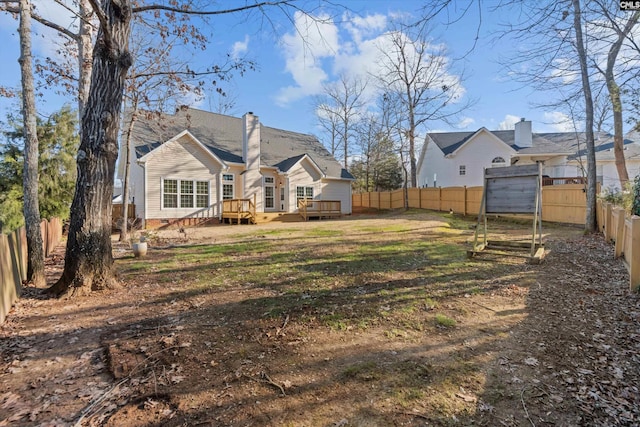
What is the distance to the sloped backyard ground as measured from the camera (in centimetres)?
237

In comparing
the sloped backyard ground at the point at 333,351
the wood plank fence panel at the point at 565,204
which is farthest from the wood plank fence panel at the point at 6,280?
the wood plank fence panel at the point at 565,204

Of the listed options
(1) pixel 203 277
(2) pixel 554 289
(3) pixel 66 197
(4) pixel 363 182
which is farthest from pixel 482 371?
(4) pixel 363 182

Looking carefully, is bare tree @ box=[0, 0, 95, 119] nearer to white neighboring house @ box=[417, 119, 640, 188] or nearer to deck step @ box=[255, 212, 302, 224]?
deck step @ box=[255, 212, 302, 224]

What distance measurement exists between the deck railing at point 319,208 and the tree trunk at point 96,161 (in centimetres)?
1577

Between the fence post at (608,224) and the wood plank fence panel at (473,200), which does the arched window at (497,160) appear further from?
the fence post at (608,224)

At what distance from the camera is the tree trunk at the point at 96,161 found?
16.6 feet

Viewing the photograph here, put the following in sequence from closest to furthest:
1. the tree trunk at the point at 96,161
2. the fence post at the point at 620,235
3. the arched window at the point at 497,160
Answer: the tree trunk at the point at 96,161 < the fence post at the point at 620,235 < the arched window at the point at 497,160

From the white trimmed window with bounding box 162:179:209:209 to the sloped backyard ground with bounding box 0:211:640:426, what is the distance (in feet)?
40.1

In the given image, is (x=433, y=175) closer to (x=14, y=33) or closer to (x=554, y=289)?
(x=554, y=289)

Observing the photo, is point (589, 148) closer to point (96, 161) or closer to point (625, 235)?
point (625, 235)

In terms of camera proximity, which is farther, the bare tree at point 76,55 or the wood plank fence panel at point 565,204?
the wood plank fence panel at point 565,204

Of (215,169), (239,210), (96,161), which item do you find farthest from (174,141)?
(96,161)

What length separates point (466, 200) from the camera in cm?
1938

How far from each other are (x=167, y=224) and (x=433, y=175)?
22.9 m
